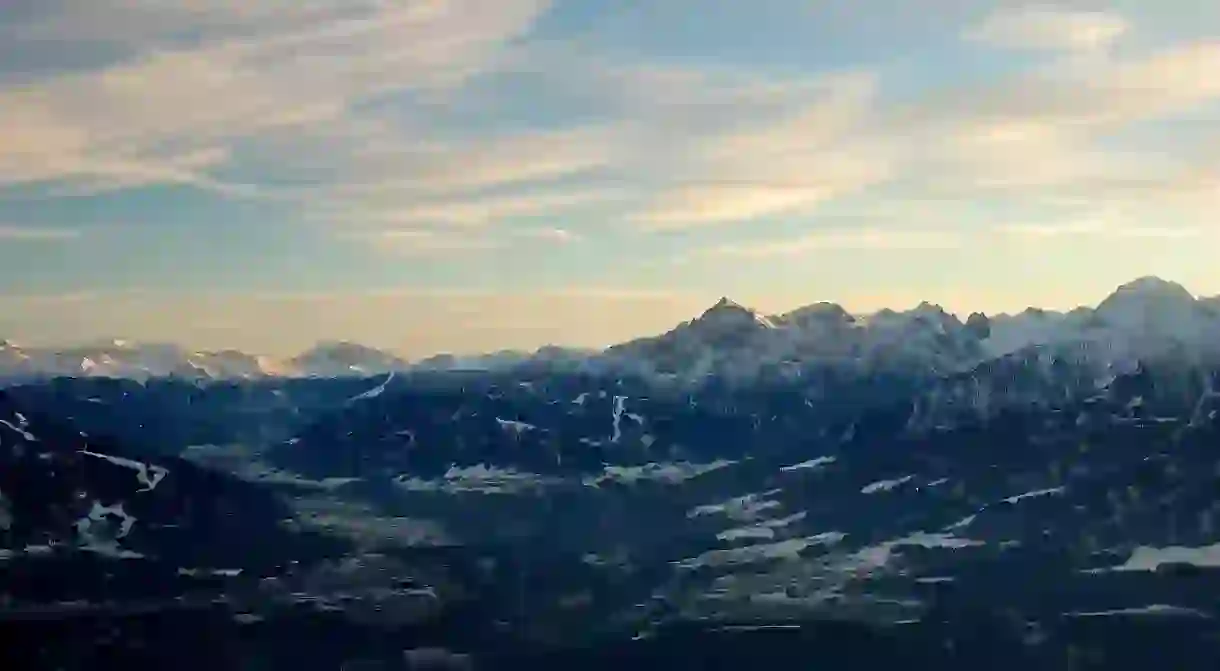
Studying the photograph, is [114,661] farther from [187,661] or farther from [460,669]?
[460,669]

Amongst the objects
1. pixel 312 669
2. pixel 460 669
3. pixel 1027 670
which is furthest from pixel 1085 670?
pixel 312 669

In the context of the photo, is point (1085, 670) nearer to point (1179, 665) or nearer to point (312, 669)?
point (1179, 665)

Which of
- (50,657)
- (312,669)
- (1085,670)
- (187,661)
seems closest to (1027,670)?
(1085,670)

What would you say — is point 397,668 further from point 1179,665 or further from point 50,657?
point 1179,665

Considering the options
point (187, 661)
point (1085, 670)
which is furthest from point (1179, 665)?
point (187, 661)

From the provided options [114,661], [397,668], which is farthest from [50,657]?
[397,668]

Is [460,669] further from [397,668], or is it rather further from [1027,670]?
[1027,670]
